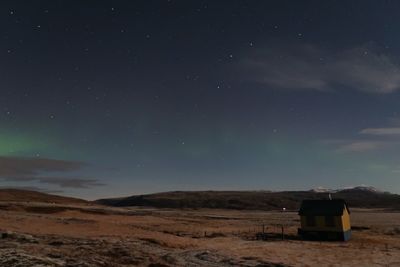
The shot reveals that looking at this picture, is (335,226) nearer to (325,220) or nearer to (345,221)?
(325,220)

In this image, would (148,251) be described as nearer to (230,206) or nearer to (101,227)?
(101,227)

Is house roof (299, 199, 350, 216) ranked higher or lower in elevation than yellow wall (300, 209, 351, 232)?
higher

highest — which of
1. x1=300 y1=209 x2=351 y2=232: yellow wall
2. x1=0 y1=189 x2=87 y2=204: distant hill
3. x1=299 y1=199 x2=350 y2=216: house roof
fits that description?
x1=0 y1=189 x2=87 y2=204: distant hill

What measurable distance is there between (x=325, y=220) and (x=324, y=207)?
1.57m

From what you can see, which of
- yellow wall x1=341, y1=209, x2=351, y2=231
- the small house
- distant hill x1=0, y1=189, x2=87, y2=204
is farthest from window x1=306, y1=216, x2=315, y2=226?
distant hill x1=0, y1=189, x2=87, y2=204

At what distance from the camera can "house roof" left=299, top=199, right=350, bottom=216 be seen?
4662 centimetres

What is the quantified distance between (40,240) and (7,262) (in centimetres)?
1322

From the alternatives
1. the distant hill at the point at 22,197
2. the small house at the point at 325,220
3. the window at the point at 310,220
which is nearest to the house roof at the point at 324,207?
the small house at the point at 325,220

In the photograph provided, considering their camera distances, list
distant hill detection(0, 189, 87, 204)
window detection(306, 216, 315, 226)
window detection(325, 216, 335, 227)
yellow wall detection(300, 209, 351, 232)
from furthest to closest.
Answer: distant hill detection(0, 189, 87, 204) → window detection(306, 216, 315, 226) → window detection(325, 216, 335, 227) → yellow wall detection(300, 209, 351, 232)

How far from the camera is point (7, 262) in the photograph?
23.1m

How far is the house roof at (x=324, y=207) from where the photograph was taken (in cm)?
4662

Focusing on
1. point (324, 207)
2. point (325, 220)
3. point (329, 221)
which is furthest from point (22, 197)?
point (329, 221)

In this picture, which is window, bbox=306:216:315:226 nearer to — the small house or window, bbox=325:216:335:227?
the small house

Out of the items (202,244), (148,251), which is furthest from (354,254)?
(148,251)
